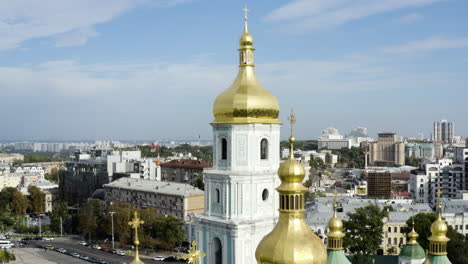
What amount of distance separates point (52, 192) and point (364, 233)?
49764mm

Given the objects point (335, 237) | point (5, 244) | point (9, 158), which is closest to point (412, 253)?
point (335, 237)

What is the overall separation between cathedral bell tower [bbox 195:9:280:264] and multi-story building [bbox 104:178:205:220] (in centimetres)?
2792

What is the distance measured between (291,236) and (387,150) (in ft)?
460

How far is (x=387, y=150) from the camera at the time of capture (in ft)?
474

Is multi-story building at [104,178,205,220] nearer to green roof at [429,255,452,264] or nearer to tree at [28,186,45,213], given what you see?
tree at [28,186,45,213]

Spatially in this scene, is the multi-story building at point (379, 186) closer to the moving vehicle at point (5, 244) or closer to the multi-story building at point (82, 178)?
the multi-story building at point (82, 178)

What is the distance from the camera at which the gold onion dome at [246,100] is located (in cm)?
1820

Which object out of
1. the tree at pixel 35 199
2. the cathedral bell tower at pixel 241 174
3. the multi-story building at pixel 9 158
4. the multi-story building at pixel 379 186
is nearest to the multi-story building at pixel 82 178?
the tree at pixel 35 199

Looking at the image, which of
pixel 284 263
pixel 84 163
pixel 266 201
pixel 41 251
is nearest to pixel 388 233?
pixel 266 201

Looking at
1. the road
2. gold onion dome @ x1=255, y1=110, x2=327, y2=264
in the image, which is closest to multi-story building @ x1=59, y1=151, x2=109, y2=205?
the road

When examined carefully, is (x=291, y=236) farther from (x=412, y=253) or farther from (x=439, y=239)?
(x=412, y=253)

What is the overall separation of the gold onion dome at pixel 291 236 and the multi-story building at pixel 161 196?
3542 cm

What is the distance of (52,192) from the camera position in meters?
70.1

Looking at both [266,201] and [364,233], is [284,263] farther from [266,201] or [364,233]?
[364,233]
